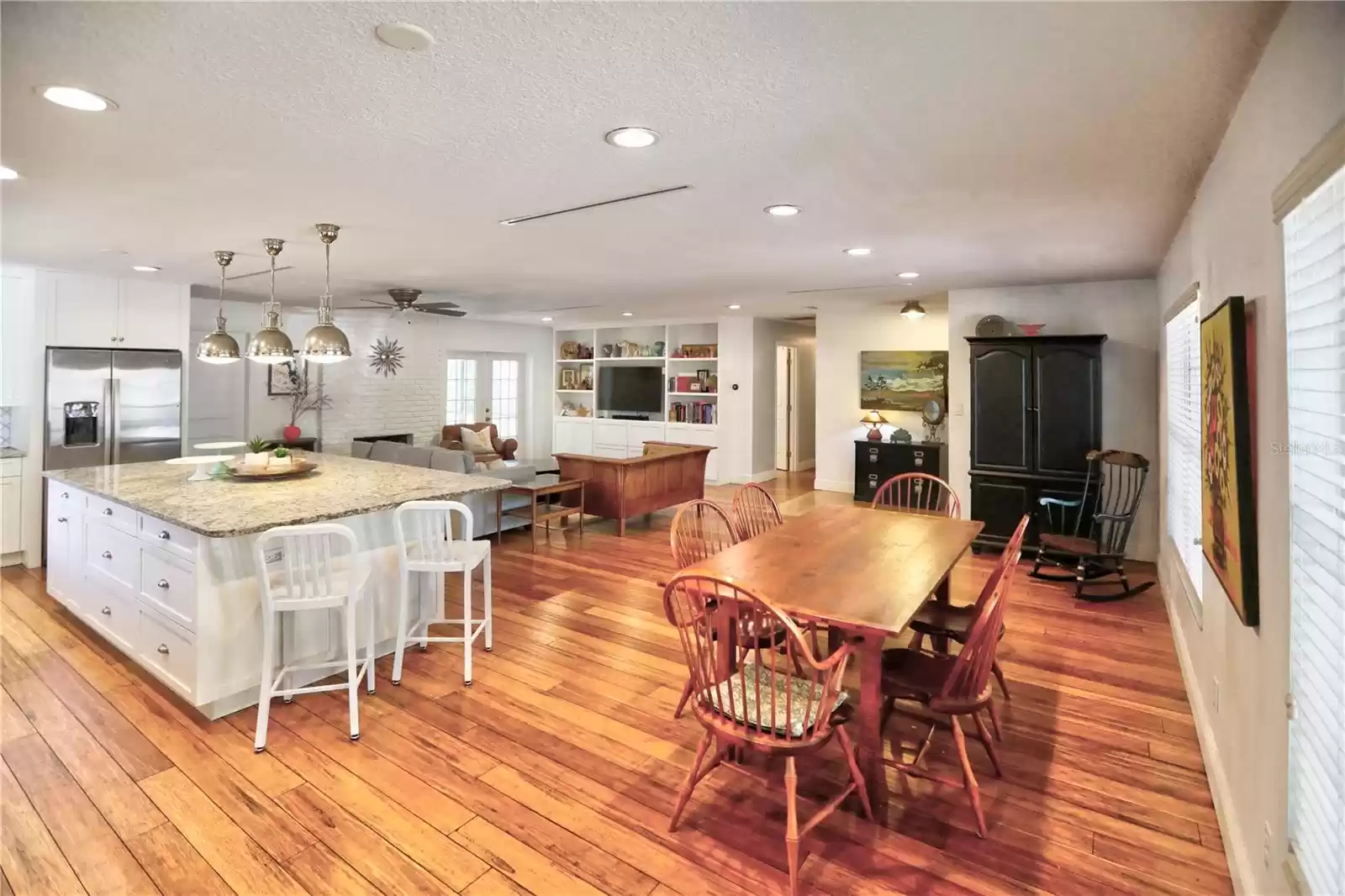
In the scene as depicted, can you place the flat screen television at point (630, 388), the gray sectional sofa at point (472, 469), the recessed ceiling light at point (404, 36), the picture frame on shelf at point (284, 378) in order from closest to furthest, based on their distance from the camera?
the recessed ceiling light at point (404, 36), the gray sectional sofa at point (472, 469), the picture frame on shelf at point (284, 378), the flat screen television at point (630, 388)

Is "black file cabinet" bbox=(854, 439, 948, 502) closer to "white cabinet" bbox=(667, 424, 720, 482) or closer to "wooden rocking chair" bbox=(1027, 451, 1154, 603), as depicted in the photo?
"white cabinet" bbox=(667, 424, 720, 482)

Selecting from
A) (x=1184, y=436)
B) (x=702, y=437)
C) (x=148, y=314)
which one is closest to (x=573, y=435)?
(x=702, y=437)

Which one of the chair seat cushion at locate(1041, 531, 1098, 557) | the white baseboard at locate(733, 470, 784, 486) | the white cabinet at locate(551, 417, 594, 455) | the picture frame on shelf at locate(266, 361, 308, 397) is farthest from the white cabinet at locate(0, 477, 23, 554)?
the chair seat cushion at locate(1041, 531, 1098, 557)

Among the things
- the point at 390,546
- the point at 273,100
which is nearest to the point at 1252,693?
the point at 273,100

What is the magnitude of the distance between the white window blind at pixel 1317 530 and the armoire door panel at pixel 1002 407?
4.29m

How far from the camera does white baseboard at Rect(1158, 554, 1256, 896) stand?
187 centimetres

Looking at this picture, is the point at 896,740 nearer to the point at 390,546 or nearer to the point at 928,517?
the point at 928,517

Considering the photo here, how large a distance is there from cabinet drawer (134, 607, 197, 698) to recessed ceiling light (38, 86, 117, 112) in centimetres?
205

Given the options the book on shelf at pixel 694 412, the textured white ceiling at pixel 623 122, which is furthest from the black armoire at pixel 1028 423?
the book on shelf at pixel 694 412

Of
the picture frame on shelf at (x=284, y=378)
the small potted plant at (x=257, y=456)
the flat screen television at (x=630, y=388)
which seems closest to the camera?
the small potted plant at (x=257, y=456)

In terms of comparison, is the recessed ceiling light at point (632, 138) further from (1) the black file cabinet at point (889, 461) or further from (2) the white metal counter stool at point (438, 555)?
(1) the black file cabinet at point (889, 461)

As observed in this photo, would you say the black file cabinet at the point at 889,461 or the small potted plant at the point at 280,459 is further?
the black file cabinet at the point at 889,461

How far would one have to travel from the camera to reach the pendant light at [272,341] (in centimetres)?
374

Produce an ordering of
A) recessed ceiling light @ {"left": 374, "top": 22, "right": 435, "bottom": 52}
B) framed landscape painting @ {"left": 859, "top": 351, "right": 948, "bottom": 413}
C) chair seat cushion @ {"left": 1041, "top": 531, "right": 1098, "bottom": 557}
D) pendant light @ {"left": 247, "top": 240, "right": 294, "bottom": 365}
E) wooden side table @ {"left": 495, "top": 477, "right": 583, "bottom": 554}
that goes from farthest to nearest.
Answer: framed landscape painting @ {"left": 859, "top": 351, "right": 948, "bottom": 413}
wooden side table @ {"left": 495, "top": 477, "right": 583, "bottom": 554}
chair seat cushion @ {"left": 1041, "top": 531, "right": 1098, "bottom": 557}
pendant light @ {"left": 247, "top": 240, "right": 294, "bottom": 365}
recessed ceiling light @ {"left": 374, "top": 22, "right": 435, "bottom": 52}
